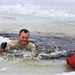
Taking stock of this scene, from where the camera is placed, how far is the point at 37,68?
6316 mm

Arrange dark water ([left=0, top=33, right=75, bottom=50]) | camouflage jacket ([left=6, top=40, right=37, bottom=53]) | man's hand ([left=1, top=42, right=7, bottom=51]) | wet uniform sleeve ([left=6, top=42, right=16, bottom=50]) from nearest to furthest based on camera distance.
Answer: man's hand ([left=1, top=42, right=7, bottom=51]) → camouflage jacket ([left=6, top=40, right=37, bottom=53]) → wet uniform sleeve ([left=6, top=42, right=16, bottom=50]) → dark water ([left=0, top=33, right=75, bottom=50])

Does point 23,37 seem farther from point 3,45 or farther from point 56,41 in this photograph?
point 56,41

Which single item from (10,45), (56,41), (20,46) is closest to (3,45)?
(10,45)

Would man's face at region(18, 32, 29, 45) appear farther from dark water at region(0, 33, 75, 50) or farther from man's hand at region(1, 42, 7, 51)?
dark water at region(0, 33, 75, 50)

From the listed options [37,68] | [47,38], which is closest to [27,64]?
[37,68]

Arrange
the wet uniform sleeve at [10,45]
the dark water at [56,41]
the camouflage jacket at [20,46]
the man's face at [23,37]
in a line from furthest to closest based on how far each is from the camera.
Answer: the dark water at [56,41] → the wet uniform sleeve at [10,45] → the camouflage jacket at [20,46] → the man's face at [23,37]

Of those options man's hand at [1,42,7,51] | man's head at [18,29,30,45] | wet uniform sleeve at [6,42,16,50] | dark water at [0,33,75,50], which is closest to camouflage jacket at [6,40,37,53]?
wet uniform sleeve at [6,42,16,50]

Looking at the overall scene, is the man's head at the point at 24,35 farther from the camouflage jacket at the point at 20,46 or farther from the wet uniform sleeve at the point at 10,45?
the wet uniform sleeve at the point at 10,45

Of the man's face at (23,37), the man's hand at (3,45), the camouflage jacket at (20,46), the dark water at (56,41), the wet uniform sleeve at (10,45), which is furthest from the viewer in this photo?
the dark water at (56,41)

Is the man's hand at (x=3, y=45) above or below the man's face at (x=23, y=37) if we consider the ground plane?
below

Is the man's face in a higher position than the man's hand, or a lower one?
higher

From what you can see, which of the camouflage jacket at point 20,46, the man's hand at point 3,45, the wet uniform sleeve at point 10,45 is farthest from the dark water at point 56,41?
the man's hand at point 3,45

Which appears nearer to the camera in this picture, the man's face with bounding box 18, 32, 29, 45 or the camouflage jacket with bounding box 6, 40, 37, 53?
the man's face with bounding box 18, 32, 29, 45

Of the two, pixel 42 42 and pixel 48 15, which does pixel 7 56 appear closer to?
pixel 42 42
